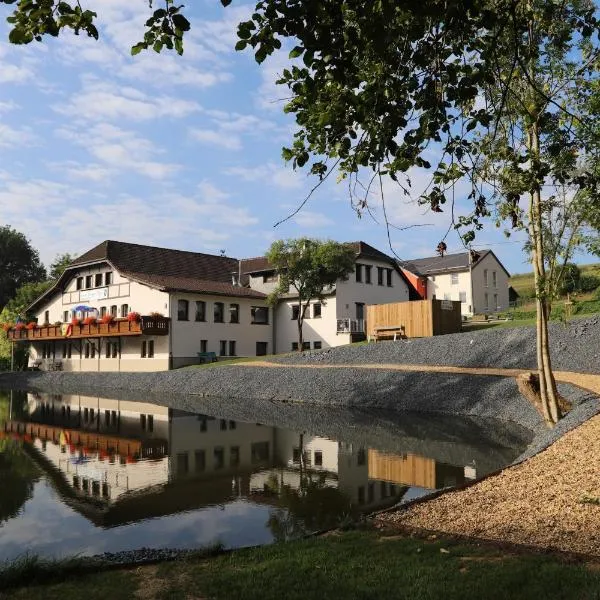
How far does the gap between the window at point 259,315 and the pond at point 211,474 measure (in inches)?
969

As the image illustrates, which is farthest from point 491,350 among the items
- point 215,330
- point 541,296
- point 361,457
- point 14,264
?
point 14,264

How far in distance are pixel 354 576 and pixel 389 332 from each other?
30.5 metres

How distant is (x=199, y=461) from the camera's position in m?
14.9

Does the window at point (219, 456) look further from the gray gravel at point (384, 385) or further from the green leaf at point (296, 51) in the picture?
the green leaf at point (296, 51)

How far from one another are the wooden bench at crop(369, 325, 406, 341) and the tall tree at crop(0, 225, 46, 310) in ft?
193

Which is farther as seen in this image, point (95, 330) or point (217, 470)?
point (95, 330)

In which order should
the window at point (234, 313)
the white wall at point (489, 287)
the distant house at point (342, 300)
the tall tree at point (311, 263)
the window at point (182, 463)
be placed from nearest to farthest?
the window at point (182, 463) → the tall tree at point (311, 263) → the distant house at point (342, 300) → the window at point (234, 313) → the white wall at point (489, 287)

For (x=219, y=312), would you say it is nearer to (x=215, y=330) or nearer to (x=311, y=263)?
(x=215, y=330)

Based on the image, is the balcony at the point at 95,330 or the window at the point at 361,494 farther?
the balcony at the point at 95,330

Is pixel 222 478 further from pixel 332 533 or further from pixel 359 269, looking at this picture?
pixel 359 269

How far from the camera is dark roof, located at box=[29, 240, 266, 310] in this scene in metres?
45.3

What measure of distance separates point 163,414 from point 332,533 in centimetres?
1833

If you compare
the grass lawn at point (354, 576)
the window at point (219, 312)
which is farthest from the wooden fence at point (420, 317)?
the grass lawn at point (354, 576)

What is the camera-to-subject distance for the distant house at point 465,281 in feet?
199
